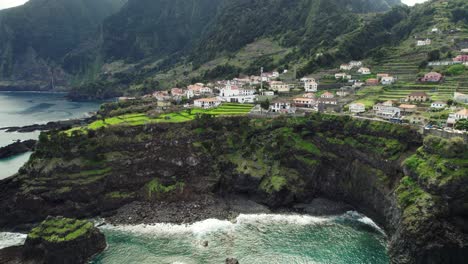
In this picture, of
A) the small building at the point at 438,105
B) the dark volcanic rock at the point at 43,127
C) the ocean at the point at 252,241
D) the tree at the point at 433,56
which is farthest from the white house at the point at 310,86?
the dark volcanic rock at the point at 43,127

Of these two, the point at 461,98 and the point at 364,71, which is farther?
the point at 364,71

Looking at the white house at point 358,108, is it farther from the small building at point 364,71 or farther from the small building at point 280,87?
the small building at point 364,71

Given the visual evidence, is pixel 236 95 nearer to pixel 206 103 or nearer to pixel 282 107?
pixel 206 103

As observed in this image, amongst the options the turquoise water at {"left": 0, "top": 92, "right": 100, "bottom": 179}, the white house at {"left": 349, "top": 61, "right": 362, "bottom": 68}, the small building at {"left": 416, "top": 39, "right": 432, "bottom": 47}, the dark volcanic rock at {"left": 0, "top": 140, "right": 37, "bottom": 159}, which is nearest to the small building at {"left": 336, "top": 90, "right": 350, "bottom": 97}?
the white house at {"left": 349, "top": 61, "right": 362, "bottom": 68}

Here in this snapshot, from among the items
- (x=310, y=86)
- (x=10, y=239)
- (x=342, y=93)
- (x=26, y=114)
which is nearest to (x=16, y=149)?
(x=10, y=239)

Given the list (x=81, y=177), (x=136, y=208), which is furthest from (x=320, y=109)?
(x=81, y=177)

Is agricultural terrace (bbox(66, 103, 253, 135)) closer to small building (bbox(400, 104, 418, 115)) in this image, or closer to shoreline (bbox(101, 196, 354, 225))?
shoreline (bbox(101, 196, 354, 225))
